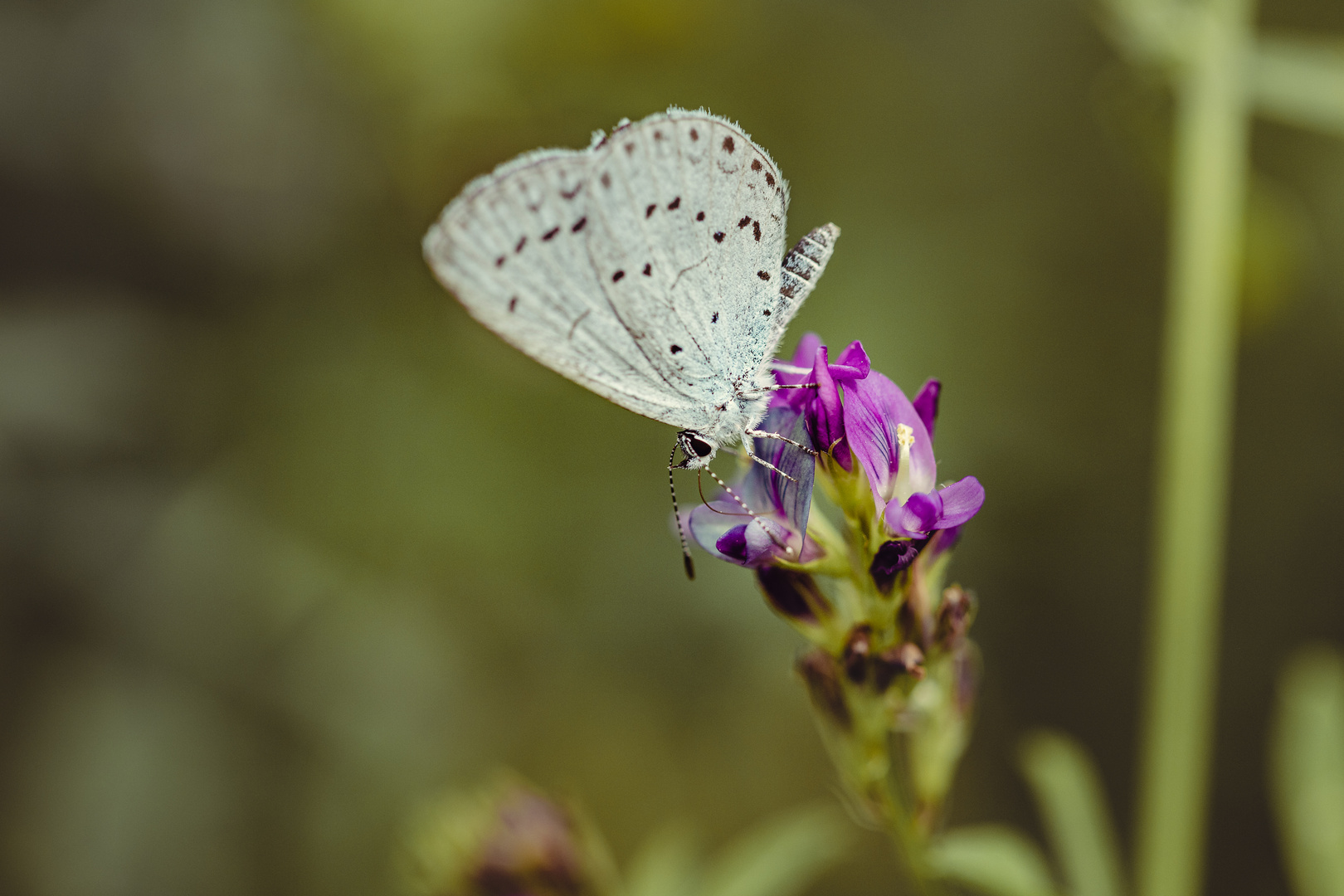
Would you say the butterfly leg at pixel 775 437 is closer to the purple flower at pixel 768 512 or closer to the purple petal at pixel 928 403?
the purple flower at pixel 768 512

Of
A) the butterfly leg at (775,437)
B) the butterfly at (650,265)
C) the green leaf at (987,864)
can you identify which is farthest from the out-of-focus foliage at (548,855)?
the butterfly leg at (775,437)

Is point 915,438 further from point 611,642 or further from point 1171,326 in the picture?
point 611,642

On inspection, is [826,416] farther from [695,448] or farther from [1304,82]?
[1304,82]

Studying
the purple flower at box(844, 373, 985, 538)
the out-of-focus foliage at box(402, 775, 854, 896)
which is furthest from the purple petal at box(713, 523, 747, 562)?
the out-of-focus foliage at box(402, 775, 854, 896)

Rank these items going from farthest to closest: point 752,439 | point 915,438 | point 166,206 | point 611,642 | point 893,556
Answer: point 166,206
point 611,642
point 752,439
point 915,438
point 893,556

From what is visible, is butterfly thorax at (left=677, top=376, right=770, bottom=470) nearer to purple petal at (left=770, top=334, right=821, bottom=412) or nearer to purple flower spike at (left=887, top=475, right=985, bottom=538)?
purple petal at (left=770, top=334, right=821, bottom=412)

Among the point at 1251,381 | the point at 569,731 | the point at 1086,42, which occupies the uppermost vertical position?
the point at 1086,42

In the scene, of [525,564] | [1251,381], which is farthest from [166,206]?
[1251,381]
